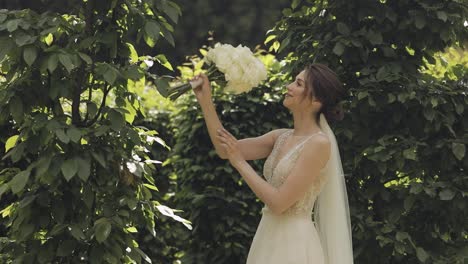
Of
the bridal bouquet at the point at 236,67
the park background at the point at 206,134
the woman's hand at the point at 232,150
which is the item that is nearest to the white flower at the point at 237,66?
the bridal bouquet at the point at 236,67

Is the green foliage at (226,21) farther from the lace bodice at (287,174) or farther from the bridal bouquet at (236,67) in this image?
the bridal bouquet at (236,67)

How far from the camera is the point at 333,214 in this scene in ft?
11.0

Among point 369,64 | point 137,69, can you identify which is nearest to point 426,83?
point 369,64

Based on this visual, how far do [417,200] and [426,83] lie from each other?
558 millimetres

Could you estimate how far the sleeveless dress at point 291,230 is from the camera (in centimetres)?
323

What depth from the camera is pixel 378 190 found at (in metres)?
4.07

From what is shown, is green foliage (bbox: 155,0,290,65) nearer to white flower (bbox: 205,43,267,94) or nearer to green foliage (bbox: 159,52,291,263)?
green foliage (bbox: 159,52,291,263)

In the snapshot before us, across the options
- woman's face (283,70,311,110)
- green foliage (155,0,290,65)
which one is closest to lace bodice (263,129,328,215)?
woman's face (283,70,311,110)

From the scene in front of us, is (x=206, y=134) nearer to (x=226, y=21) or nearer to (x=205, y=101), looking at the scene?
(x=205, y=101)

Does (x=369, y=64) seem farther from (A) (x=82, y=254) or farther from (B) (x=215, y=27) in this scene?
(B) (x=215, y=27)

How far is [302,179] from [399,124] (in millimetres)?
1144

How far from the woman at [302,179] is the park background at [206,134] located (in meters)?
0.48

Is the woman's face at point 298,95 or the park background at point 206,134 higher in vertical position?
the woman's face at point 298,95

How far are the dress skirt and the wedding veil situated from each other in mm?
53
